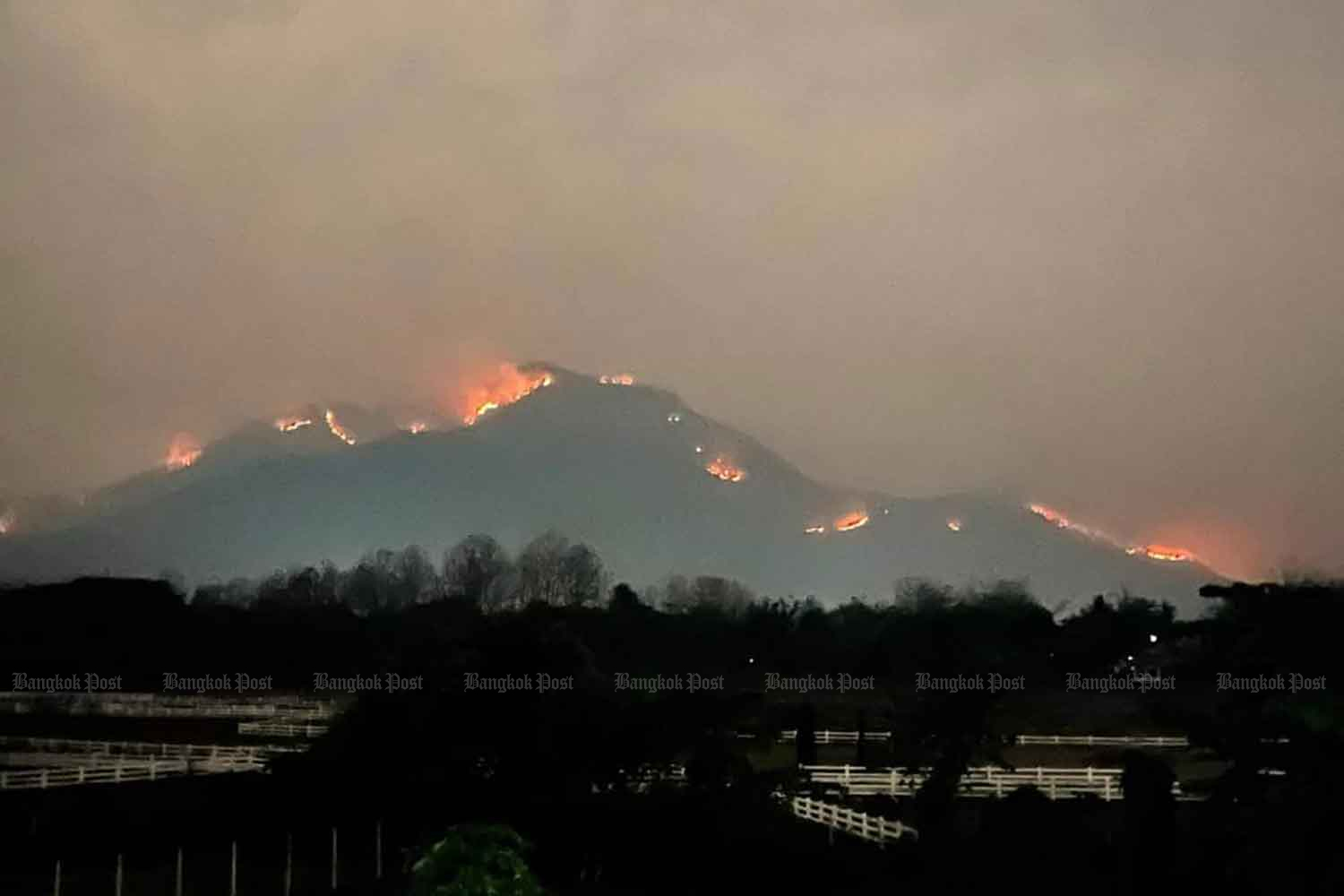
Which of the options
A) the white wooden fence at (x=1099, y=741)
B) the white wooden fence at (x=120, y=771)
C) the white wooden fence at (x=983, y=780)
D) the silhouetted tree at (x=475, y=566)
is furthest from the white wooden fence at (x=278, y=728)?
the silhouetted tree at (x=475, y=566)

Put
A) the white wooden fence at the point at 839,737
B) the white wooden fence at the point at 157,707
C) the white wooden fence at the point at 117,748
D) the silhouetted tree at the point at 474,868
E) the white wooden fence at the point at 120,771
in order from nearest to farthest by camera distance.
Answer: the silhouetted tree at the point at 474,868 → the white wooden fence at the point at 120,771 → the white wooden fence at the point at 117,748 → the white wooden fence at the point at 157,707 → the white wooden fence at the point at 839,737

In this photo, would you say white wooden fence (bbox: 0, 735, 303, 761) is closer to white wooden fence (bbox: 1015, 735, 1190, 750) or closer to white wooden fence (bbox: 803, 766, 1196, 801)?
white wooden fence (bbox: 803, 766, 1196, 801)

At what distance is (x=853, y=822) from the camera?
69.8 feet

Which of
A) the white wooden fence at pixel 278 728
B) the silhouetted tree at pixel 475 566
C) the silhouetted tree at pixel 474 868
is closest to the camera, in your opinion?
the silhouetted tree at pixel 474 868

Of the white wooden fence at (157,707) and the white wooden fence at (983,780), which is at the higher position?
the white wooden fence at (157,707)

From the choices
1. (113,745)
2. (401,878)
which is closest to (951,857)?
(401,878)

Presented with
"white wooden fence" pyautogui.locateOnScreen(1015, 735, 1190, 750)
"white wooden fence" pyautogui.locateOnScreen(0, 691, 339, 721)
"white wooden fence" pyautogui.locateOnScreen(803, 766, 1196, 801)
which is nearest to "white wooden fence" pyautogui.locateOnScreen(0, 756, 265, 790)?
"white wooden fence" pyautogui.locateOnScreen(0, 691, 339, 721)

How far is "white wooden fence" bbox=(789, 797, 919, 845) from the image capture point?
20719 millimetres

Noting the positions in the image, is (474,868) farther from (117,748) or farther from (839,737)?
(839,737)

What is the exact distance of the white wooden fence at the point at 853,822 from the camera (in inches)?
816

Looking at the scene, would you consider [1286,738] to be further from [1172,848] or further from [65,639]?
[65,639]

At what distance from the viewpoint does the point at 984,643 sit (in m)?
39.5

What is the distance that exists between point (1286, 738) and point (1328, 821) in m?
1.79

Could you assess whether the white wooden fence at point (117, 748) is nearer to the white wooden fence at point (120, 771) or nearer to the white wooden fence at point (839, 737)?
the white wooden fence at point (120, 771)
